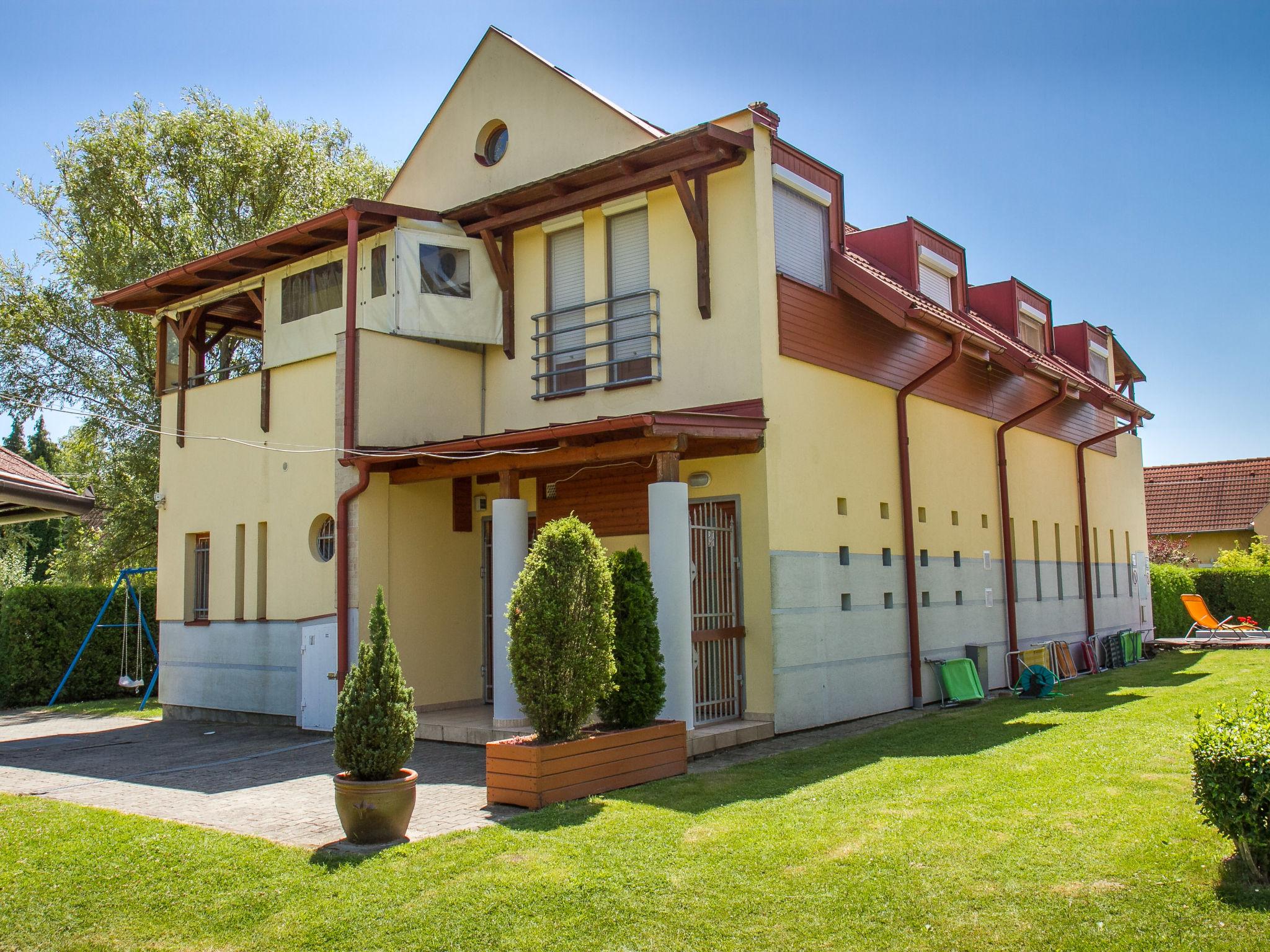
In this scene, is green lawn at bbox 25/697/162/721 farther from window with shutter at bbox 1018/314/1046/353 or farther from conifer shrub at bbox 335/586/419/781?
window with shutter at bbox 1018/314/1046/353

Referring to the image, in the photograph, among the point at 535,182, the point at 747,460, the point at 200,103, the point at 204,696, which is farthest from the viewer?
the point at 200,103

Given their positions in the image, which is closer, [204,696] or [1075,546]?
[204,696]

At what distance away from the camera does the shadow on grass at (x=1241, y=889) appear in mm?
5012

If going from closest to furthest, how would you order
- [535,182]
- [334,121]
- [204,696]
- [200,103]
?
[535,182], [204,696], [200,103], [334,121]

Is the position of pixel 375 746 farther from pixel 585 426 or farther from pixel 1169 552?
pixel 1169 552

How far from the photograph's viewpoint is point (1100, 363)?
907 inches

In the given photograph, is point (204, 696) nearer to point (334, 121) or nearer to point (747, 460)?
point (747, 460)

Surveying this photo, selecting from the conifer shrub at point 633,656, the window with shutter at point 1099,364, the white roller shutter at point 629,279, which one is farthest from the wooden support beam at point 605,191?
the window with shutter at point 1099,364

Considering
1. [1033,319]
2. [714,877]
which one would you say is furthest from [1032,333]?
[714,877]

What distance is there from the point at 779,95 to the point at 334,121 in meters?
17.8

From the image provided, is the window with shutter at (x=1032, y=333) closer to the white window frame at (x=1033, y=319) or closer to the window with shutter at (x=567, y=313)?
the white window frame at (x=1033, y=319)

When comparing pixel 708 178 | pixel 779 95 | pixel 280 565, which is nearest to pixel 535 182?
pixel 708 178

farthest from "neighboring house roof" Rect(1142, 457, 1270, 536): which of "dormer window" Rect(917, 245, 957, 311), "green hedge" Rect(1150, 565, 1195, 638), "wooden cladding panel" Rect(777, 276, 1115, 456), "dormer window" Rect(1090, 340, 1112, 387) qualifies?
"dormer window" Rect(917, 245, 957, 311)

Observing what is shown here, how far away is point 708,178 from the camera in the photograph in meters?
12.1
